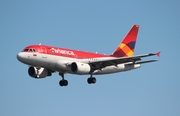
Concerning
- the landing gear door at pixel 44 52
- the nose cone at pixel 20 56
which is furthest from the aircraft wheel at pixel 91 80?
the nose cone at pixel 20 56

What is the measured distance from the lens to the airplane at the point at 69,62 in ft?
218

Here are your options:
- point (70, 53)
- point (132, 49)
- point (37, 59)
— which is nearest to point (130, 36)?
point (132, 49)

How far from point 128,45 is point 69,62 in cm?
1562

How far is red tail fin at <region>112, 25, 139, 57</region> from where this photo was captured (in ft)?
258

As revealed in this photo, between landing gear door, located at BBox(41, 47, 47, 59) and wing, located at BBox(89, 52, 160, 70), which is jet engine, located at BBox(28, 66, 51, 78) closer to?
landing gear door, located at BBox(41, 47, 47, 59)

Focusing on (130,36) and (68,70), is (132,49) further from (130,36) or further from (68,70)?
(68,70)

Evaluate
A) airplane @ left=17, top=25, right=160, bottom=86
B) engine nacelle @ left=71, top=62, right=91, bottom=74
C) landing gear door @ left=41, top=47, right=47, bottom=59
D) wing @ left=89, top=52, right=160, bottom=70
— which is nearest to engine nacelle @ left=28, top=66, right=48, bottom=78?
airplane @ left=17, top=25, right=160, bottom=86

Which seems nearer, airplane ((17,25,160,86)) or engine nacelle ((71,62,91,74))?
airplane ((17,25,160,86))

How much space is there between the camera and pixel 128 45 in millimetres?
80812

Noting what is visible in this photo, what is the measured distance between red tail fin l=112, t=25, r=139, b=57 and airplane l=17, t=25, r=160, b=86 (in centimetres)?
362

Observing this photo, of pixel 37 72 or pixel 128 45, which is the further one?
pixel 128 45

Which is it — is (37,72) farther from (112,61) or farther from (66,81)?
(112,61)

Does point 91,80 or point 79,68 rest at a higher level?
point 79,68

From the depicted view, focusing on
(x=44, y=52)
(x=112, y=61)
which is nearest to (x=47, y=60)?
(x=44, y=52)
